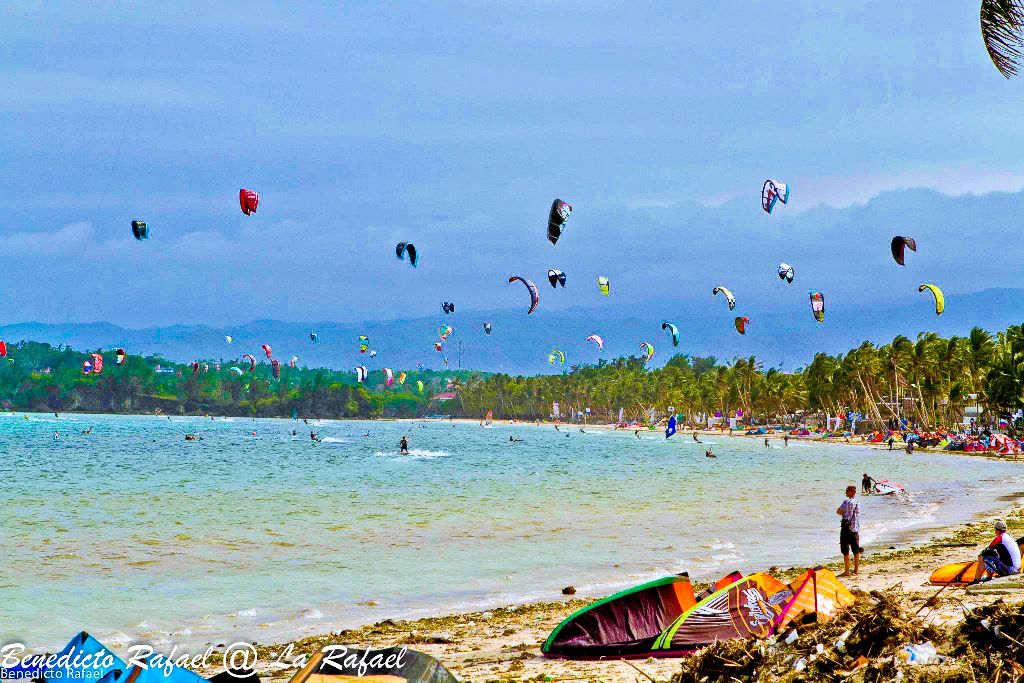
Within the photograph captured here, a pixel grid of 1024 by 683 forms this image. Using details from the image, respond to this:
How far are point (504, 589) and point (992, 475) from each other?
38944 millimetres

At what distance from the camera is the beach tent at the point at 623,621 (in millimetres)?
9336

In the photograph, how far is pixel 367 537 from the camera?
72.6 ft

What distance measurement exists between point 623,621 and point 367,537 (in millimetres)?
13565

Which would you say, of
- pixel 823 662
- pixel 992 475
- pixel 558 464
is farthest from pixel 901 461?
pixel 823 662

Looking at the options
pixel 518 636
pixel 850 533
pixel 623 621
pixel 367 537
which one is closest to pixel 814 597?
pixel 623 621

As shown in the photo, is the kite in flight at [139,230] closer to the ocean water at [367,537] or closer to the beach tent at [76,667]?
the ocean water at [367,537]

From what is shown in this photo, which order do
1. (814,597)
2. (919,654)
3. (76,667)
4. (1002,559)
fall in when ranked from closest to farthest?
(919,654) < (76,667) < (814,597) < (1002,559)

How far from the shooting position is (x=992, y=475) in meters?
46.0

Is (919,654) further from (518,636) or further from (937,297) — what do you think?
(937,297)

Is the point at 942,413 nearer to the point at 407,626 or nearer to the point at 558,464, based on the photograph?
the point at 558,464

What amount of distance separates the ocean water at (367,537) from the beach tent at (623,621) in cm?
401

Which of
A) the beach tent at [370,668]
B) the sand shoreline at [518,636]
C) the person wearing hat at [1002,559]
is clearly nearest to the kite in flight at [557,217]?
the sand shoreline at [518,636]

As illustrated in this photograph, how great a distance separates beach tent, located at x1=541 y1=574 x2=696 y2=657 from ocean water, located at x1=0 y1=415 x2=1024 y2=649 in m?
4.01

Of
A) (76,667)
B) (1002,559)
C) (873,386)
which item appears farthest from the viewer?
(873,386)
